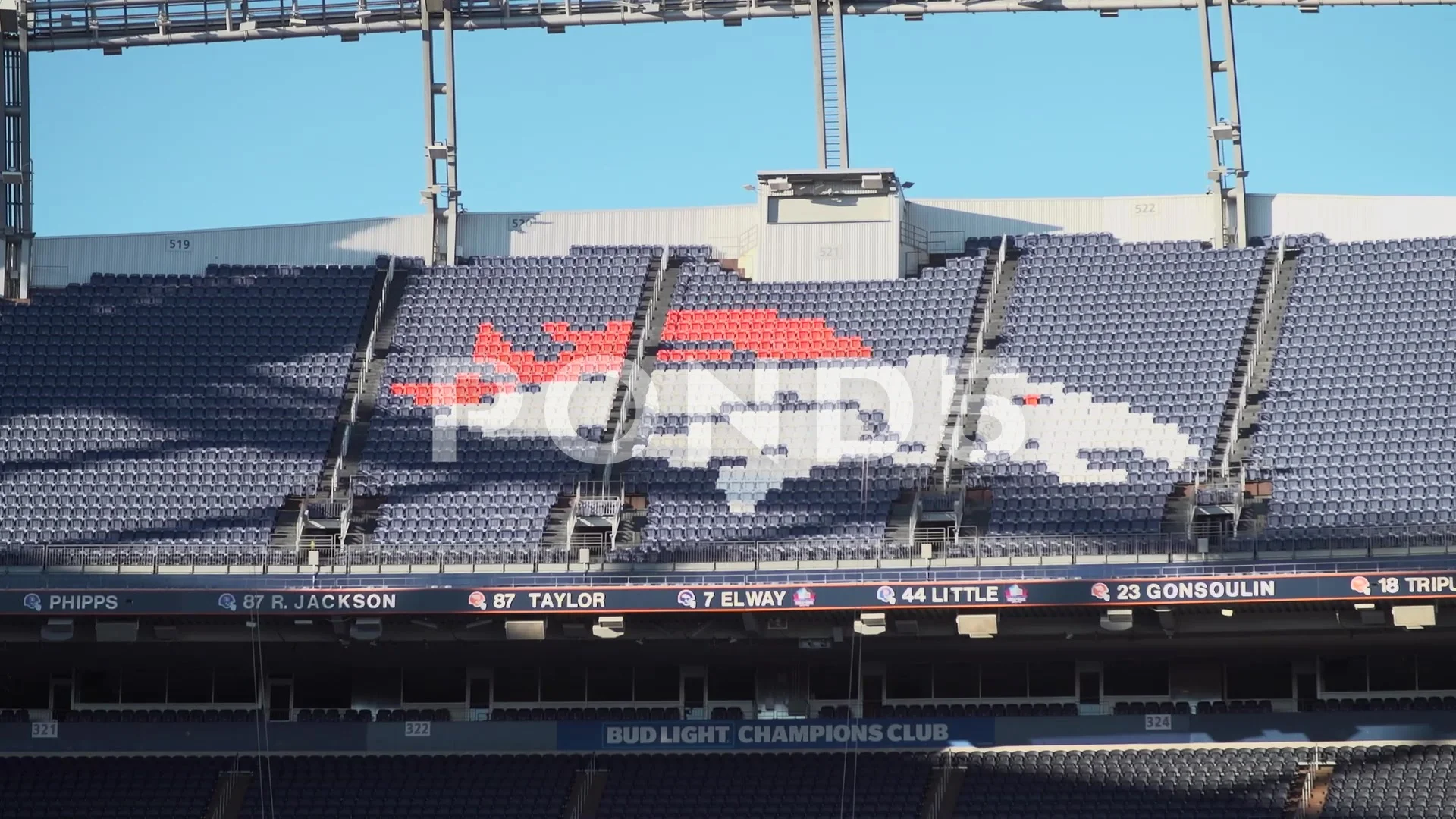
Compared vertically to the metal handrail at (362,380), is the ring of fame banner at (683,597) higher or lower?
lower

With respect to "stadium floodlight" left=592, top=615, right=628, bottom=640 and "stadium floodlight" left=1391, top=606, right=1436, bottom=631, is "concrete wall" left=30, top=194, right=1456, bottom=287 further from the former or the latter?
"stadium floodlight" left=1391, top=606, right=1436, bottom=631

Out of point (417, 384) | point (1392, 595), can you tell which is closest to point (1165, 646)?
point (1392, 595)

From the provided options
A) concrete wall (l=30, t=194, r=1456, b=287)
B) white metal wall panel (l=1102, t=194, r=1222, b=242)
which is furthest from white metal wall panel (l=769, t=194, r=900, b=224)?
white metal wall panel (l=1102, t=194, r=1222, b=242)

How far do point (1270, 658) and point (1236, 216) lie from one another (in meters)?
11.8

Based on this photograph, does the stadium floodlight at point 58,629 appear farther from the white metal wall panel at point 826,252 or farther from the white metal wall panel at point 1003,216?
the white metal wall panel at point 1003,216

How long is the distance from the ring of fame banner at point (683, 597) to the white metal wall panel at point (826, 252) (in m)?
11.4

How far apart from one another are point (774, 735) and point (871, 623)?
294 centimetres

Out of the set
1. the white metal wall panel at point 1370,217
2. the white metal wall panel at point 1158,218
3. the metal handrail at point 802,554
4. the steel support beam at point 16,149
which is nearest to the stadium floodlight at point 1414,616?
the metal handrail at point 802,554

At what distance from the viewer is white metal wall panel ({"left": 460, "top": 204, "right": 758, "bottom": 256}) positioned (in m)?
48.0

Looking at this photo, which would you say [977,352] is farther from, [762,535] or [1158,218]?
[762,535]

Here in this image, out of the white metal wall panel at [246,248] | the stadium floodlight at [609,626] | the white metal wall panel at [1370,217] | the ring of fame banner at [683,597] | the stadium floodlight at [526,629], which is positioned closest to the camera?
the ring of fame banner at [683,597]

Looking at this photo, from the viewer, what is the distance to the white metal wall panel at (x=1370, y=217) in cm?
4584

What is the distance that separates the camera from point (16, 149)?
47938mm

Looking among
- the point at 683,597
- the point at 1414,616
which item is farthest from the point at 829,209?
the point at 1414,616
